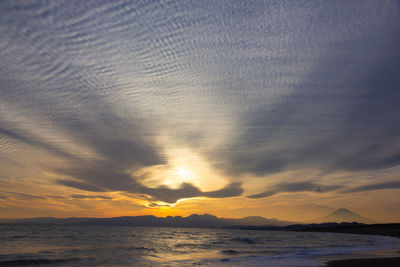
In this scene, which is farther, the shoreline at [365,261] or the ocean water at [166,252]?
the ocean water at [166,252]

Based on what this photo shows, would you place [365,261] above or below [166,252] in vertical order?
above

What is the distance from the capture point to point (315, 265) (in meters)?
20.7

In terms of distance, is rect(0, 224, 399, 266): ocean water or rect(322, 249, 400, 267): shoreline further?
rect(0, 224, 399, 266): ocean water

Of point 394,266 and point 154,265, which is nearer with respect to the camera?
point 394,266

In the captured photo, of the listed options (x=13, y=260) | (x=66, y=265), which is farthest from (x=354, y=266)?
(x=13, y=260)

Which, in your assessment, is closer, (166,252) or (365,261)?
(365,261)

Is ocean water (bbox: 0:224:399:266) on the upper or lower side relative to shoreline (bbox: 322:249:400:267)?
lower

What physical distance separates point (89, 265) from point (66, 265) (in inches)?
84.6

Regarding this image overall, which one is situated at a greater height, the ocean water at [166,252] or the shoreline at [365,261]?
the shoreline at [365,261]

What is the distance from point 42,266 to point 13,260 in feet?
15.9

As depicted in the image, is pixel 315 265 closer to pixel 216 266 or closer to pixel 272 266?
pixel 272 266

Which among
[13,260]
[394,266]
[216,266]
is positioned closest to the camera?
[394,266]

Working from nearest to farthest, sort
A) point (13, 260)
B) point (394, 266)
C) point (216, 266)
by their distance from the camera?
1. point (394, 266)
2. point (216, 266)
3. point (13, 260)

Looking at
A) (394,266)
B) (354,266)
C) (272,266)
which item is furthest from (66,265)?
(394,266)
